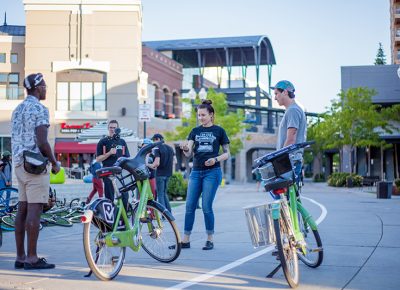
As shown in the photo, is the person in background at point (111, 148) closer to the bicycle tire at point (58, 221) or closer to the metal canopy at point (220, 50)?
the bicycle tire at point (58, 221)

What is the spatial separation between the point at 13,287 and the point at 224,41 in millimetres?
66197

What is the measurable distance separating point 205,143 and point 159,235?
168cm

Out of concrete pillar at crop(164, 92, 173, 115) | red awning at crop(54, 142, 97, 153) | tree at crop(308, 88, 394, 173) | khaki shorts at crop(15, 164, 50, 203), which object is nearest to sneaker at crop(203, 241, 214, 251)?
khaki shorts at crop(15, 164, 50, 203)

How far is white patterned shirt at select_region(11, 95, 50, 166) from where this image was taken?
6.75 metres

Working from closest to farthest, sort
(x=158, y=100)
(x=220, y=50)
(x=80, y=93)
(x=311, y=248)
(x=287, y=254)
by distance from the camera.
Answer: (x=287, y=254) < (x=311, y=248) < (x=80, y=93) < (x=158, y=100) < (x=220, y=50)

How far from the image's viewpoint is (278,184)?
5953 millimetres

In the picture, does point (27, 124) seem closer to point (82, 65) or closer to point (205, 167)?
point (205, 167)

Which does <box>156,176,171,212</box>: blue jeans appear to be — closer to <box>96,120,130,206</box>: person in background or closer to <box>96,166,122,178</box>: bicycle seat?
<box>96,120,130,206</box>: person in background

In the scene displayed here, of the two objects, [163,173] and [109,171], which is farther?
[163,173]

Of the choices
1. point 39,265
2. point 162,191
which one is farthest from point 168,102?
point 39,265

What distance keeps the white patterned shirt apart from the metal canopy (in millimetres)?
63384

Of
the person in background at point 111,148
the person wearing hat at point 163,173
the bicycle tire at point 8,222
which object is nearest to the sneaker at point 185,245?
the person in background at point 111,148

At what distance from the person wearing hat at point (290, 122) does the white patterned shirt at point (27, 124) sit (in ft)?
8.47

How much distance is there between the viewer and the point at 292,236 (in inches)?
226
